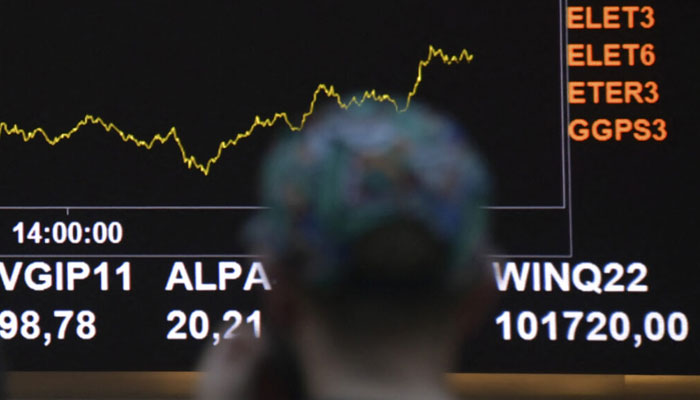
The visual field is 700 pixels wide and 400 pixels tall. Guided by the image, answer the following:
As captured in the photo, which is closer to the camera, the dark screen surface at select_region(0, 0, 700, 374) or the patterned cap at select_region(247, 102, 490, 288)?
the patterned cap at select_region(247, 102, 490, 288)

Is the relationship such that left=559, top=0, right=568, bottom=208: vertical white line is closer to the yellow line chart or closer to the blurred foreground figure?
the yellow line chart

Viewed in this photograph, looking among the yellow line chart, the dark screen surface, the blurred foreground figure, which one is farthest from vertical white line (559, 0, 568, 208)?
the blurred foreground figure

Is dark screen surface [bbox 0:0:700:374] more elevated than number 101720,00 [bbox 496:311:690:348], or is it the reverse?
dark screen surface [bbox 0:0:700:374]

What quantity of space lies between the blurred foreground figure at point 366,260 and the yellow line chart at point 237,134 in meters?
3.00

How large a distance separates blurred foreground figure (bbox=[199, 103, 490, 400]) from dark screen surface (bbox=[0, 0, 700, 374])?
9.77ft

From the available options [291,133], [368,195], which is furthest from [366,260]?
[291,133]

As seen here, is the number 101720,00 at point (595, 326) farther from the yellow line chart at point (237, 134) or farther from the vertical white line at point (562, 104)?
the yellow line chart at point (237, 134)

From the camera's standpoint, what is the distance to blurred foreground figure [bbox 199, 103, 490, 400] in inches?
26.0

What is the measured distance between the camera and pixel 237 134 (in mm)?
3719

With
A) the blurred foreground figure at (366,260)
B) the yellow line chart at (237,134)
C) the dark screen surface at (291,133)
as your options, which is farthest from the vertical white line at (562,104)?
the blurred foreground figure at (366,260)

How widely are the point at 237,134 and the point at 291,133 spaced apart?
0.16m

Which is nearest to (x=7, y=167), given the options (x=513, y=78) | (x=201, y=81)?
(x=201, y=81)

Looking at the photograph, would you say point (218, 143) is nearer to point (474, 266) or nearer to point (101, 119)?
point (101, 119)

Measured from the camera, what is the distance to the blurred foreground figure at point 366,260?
2.16 feet
